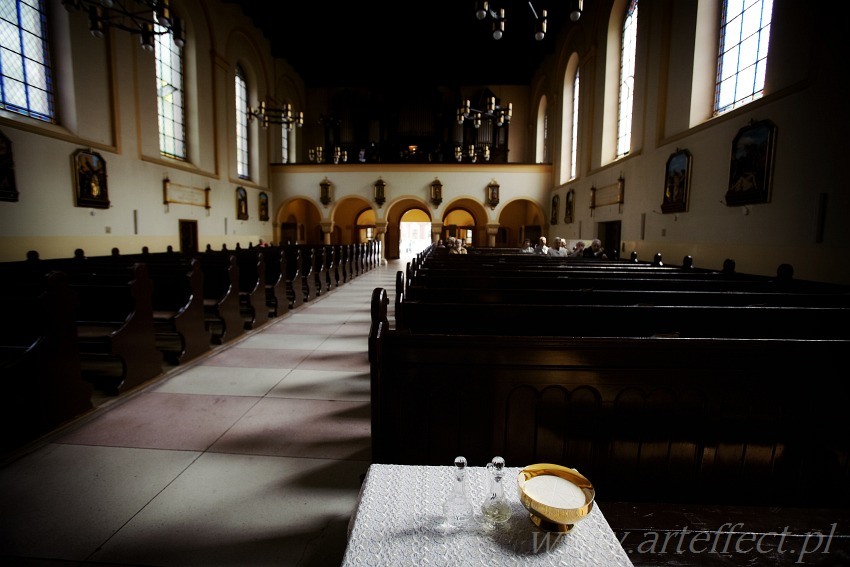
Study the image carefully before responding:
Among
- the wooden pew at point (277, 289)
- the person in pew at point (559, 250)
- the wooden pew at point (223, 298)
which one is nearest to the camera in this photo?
the wooden pew at point (223, 298)

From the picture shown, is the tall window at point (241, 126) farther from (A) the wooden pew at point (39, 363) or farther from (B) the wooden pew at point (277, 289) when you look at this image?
(A) the wooden pew at point (39, 363)

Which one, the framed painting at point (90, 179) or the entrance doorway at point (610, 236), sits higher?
the framed painting at point (90, 179)

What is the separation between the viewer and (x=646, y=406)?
155 cm

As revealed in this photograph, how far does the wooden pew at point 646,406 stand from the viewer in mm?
1517

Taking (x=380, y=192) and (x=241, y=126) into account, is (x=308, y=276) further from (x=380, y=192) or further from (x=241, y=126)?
(x=241, y=126)

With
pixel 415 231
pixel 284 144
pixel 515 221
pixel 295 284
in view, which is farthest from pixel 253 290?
pixel 415 231

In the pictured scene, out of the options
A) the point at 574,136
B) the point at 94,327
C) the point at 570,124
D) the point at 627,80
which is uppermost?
the point at 570,124

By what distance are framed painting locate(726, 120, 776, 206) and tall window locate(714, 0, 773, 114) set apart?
66 cm

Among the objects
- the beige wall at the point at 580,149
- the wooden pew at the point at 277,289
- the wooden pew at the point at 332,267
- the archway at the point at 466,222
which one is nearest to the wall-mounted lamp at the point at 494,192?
the beige wall at the point at 580,149

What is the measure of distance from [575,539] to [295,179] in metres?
18.5

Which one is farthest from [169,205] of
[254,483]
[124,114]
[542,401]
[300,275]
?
[542,401]

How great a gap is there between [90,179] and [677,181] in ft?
38.9

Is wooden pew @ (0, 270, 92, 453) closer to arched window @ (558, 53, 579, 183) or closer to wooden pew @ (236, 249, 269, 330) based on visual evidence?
wooden pew @ (236, 249, 269, 330)

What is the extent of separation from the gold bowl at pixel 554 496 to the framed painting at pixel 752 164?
6.78 m
